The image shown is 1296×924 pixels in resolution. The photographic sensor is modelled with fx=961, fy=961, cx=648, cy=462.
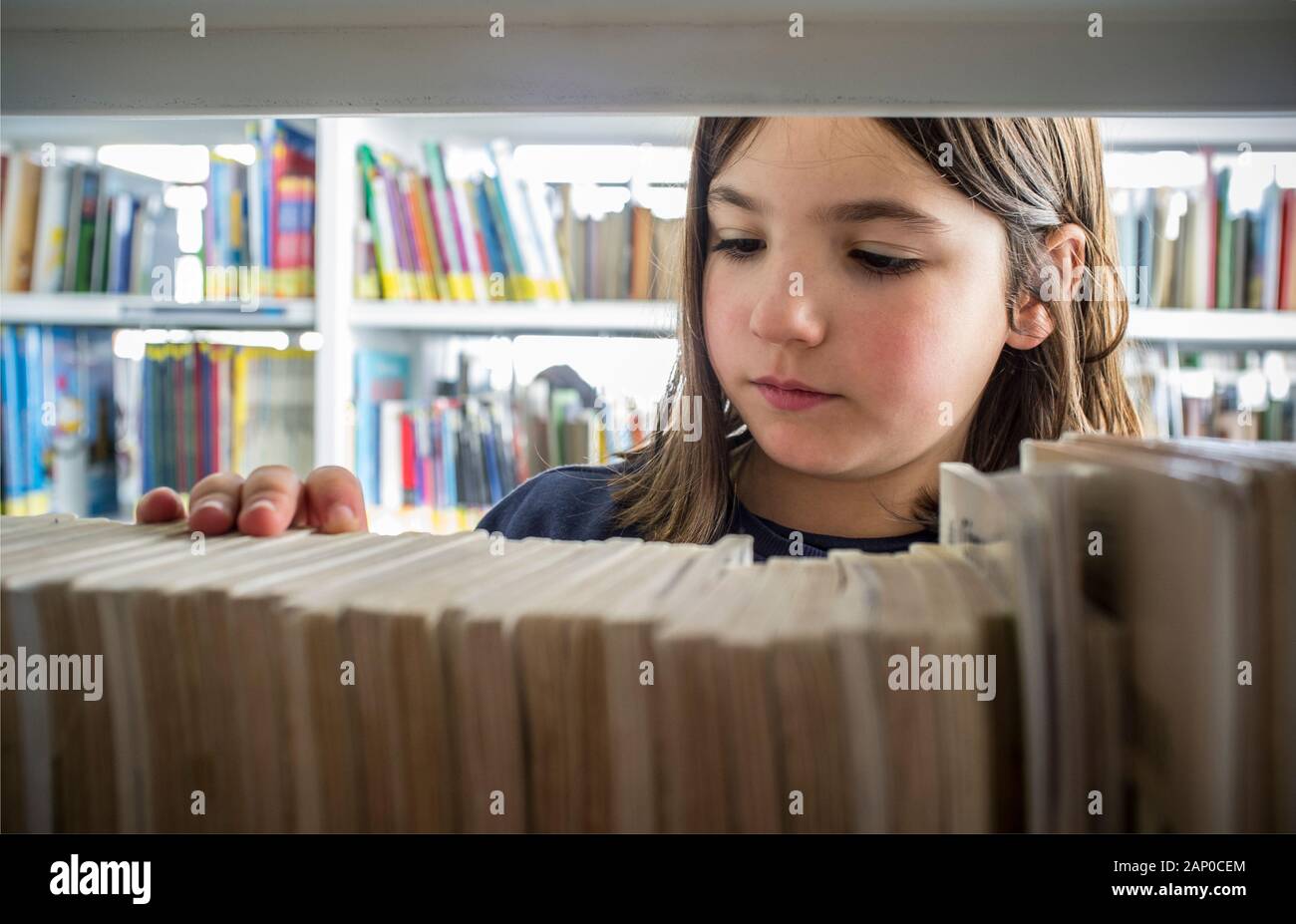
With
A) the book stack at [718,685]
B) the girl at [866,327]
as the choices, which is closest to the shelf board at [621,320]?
the girl at [866,327]

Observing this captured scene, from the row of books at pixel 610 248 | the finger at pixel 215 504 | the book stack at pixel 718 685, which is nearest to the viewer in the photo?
the book stack at pixel 718 685

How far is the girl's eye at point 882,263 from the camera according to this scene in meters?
0.87

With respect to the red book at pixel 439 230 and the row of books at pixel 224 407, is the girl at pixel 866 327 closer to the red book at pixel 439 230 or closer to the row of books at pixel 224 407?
the red book at pixel 439 230

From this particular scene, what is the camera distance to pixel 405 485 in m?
2.17

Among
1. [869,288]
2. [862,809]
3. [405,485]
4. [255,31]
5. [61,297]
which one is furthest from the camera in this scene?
[405,485]

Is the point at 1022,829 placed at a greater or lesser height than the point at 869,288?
lesser

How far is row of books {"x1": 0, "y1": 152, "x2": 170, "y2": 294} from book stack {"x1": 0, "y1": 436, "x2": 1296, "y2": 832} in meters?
2.07

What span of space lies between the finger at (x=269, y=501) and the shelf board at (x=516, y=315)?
1.35 metres

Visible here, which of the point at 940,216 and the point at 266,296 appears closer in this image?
the point at 940,216

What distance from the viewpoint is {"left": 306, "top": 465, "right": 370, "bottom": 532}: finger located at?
63cm

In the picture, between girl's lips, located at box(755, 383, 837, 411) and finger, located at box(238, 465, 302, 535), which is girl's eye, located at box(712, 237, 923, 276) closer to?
girl's lips, located at box(755, 383, 837, 411)

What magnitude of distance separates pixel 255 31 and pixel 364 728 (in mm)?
323
